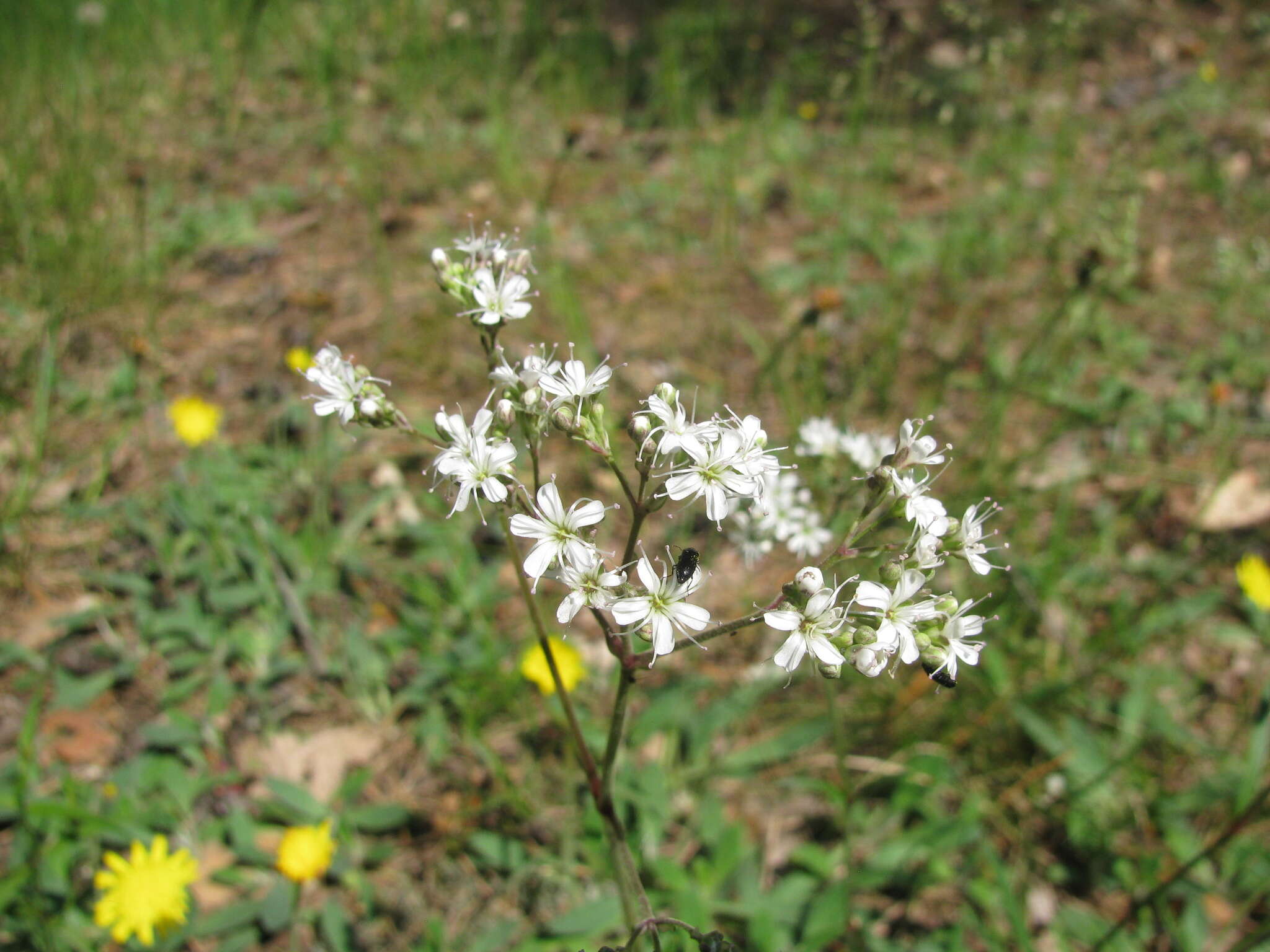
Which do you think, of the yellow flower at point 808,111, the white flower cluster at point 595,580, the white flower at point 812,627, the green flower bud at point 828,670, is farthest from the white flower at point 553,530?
the yellow flower at point 808,111

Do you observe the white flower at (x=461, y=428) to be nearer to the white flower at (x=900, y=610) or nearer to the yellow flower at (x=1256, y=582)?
the white flower at (x=900, y=610)

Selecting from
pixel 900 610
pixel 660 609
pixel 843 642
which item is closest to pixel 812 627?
pixel 843 642

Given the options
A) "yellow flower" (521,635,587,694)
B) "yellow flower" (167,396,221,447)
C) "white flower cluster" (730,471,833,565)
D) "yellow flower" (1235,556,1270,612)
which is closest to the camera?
"white flower cluster" (730,471,833,565)

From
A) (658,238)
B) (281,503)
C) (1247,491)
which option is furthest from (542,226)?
(1247,491)

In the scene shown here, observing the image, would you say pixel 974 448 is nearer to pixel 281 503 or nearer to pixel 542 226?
pixel 542 226

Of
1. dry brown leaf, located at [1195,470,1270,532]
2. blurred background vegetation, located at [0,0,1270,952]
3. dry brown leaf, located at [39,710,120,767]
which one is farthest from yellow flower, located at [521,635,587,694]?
dry brown leaf, located at [1195,470,1270,532]

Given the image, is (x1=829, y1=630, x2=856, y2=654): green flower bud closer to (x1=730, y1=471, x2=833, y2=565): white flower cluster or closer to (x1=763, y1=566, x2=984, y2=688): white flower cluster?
(x1=763, y1=566, x2=984, y2=688): white flower cluster
